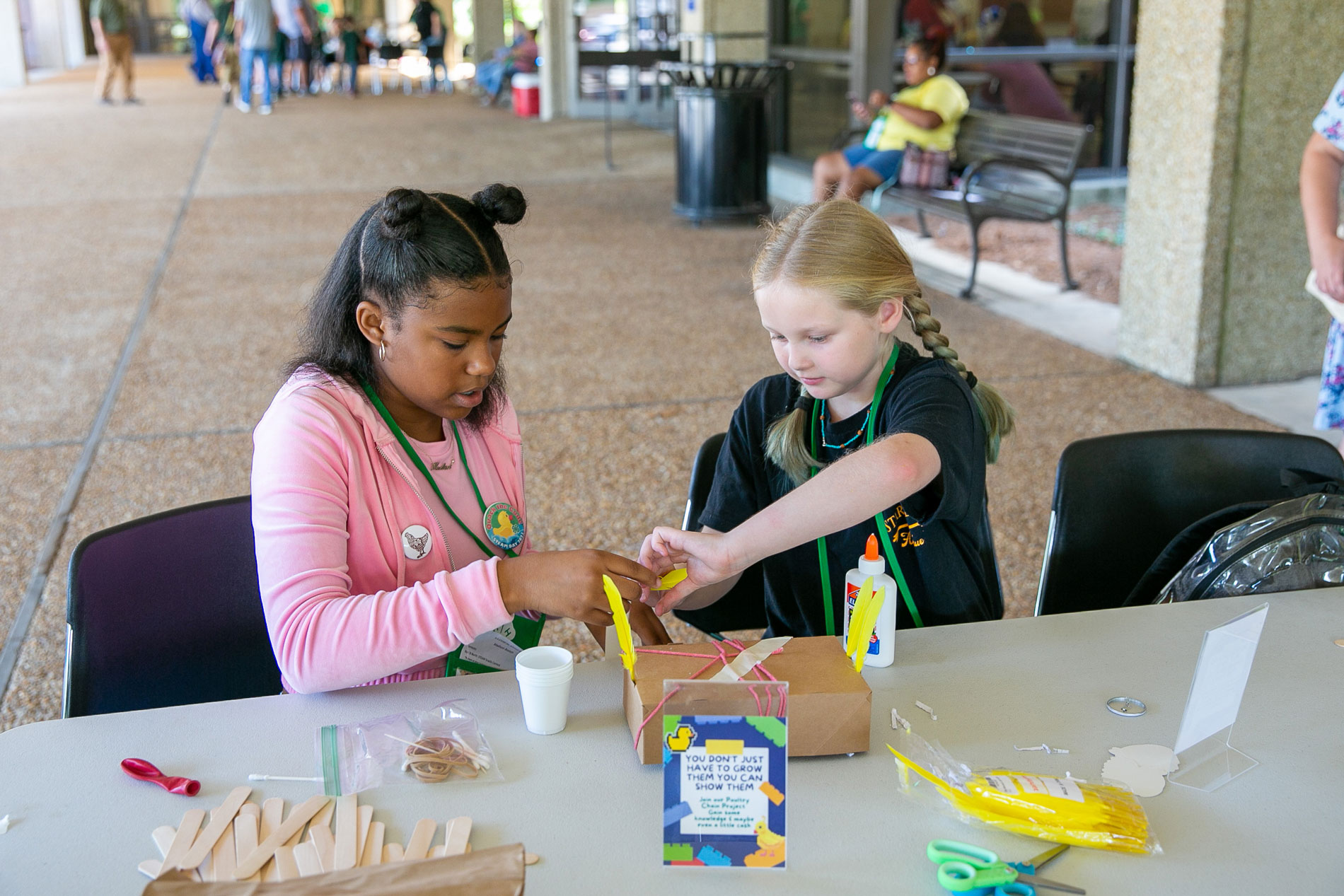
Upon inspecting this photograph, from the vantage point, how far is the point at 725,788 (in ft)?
3.38

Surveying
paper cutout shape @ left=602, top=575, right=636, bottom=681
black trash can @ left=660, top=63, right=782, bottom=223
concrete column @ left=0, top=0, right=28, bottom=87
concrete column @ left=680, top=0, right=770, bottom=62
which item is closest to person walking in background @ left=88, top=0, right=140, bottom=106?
concrete column @ left=0, top=0, right=28, bottom=87

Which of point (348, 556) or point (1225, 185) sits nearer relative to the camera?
point (348, 556)

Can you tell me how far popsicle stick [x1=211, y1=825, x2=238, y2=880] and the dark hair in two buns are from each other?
26.2 inches

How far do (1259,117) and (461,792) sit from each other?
3.98 m

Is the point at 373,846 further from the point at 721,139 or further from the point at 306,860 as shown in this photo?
the point at 721,139

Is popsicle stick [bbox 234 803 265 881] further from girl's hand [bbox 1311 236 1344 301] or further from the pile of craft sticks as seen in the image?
girl's hand [bbox 1311 236 1344 301]

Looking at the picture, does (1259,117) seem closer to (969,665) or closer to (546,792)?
(969,665)

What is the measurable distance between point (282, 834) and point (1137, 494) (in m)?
1.51

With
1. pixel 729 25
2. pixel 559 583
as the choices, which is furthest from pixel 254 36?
pixel 559 583

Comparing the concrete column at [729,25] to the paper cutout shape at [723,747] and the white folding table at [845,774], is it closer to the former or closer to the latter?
the white folding table at [845,774]

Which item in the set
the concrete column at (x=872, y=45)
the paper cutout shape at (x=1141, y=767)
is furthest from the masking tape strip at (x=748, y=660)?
the concrete column at (x=872, y=45)

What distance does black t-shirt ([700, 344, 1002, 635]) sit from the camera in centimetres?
163

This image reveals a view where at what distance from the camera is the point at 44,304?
613 centimetres

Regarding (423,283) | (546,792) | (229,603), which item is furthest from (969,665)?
(229,603)
